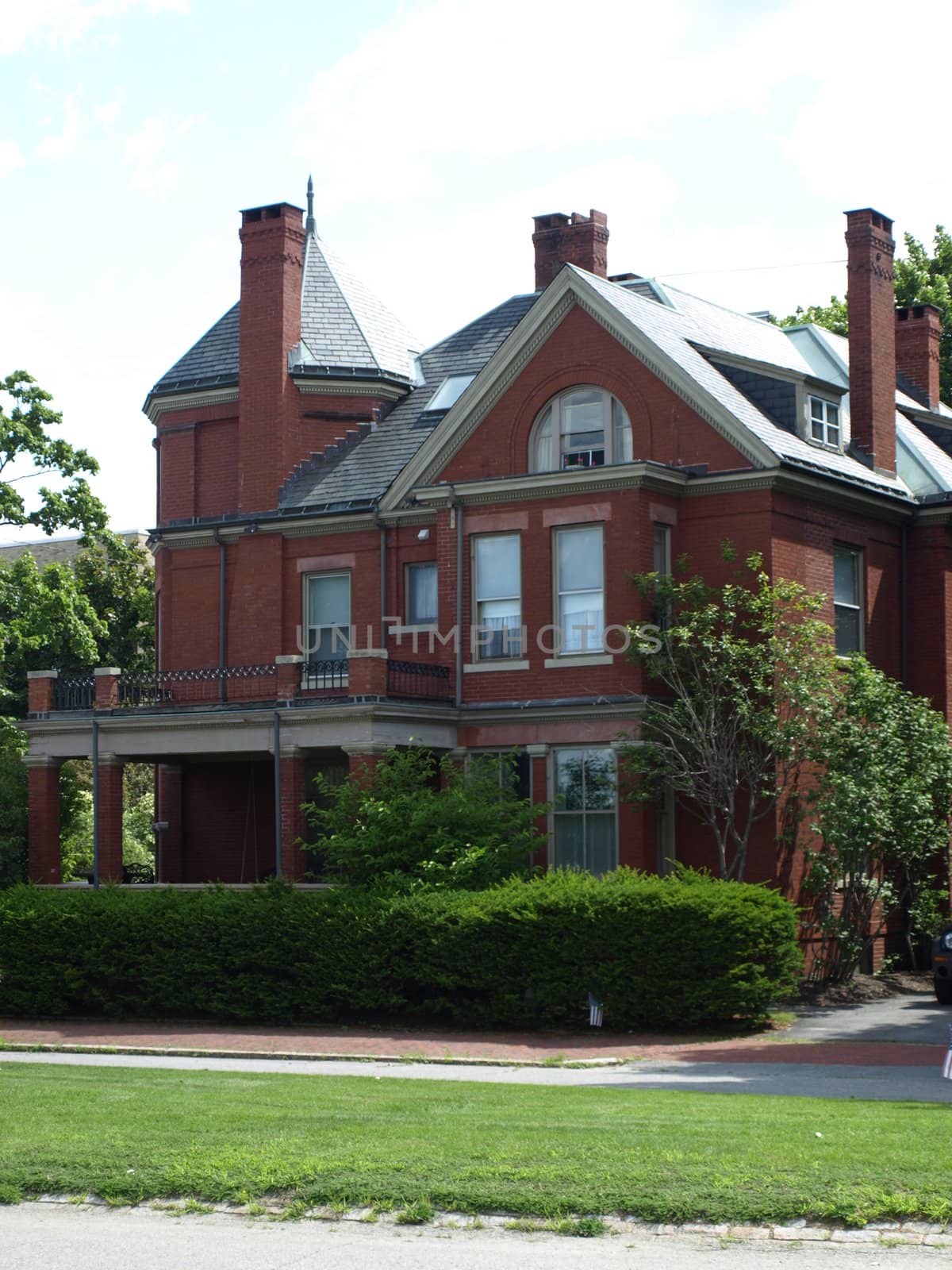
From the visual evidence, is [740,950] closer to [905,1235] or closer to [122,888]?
[122,888]

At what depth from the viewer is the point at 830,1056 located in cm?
2072

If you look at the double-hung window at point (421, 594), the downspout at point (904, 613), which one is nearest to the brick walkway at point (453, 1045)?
the double-hung window at point (421, 594)

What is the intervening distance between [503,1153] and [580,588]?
17.3 metres

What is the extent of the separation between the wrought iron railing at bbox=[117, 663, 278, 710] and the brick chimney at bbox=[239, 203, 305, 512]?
11.7 ft

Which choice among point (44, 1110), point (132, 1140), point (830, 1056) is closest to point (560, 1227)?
point (132, 1140)

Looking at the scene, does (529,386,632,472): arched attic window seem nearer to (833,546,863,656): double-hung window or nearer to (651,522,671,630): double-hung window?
(651,522,671,630): double-hung window

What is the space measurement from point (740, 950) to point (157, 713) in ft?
39.1

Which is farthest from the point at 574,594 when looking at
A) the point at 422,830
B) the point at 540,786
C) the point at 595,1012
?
the point at 595,1012

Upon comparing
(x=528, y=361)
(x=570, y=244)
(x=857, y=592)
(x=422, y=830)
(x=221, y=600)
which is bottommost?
(x=422, y=830)

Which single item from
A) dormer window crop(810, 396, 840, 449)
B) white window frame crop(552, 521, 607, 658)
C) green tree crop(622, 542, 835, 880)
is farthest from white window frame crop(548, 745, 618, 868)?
dormer window crop(810, 396, 840, 449)

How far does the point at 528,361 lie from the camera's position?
30328 mm

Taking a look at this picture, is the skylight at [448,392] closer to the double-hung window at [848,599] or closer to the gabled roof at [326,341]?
the gabled roof at [326,341]

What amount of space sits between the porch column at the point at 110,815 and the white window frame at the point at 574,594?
27.2 feet

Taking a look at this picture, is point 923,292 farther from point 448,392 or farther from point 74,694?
point 74,694
